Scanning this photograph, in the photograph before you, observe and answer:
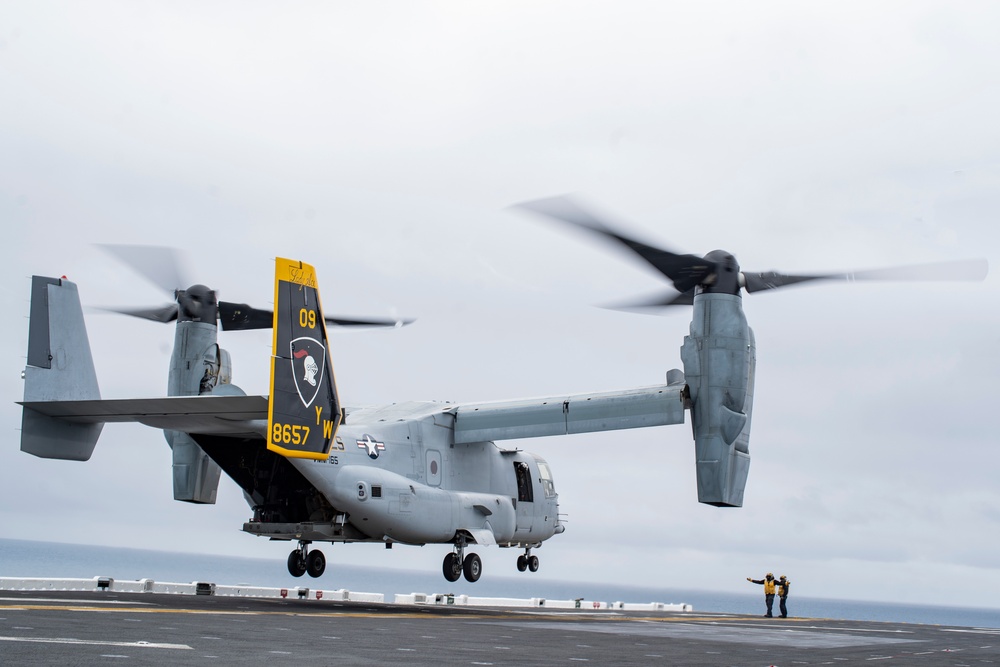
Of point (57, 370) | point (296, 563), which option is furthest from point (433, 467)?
point (57, 370)

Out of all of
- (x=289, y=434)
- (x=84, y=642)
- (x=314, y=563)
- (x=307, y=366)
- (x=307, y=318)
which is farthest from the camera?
(x=314, y=563)

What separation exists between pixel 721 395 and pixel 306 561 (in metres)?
12.0

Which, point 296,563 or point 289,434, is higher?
point 289,434

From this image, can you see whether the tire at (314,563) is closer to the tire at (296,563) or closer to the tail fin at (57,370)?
the tire at (296,563)

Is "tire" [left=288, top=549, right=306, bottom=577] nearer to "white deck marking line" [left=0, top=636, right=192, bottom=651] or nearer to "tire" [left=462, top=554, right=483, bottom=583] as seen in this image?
"tire" [left=462, top=554, right=483, bottom=583]

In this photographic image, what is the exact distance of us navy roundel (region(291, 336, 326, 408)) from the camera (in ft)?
67.1

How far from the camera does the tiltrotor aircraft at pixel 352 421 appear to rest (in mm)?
20594

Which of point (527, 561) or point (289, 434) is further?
point (527, 561)

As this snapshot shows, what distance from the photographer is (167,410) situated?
63.2ft

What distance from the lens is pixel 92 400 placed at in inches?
799

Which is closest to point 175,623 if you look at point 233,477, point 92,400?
point 92,400

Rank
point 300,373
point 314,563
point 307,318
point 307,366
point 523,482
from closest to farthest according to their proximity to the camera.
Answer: point 300,373, point 307,366, point 307,318, point 314,563, point 523,482

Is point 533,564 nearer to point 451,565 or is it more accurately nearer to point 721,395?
point 451,565

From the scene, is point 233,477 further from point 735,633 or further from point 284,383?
point 735,633
